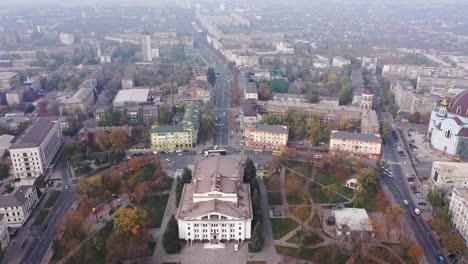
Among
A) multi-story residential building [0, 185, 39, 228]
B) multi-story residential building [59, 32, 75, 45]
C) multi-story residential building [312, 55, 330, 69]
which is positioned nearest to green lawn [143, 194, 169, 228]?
multi-story residential building [0, 185, 39, 228]

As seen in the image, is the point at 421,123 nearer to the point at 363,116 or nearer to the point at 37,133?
the point at 363,116

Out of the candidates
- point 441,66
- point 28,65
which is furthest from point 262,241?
point 28,65

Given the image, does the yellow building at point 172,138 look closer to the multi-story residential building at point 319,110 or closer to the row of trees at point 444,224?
the multi-story residential building at point 319,110

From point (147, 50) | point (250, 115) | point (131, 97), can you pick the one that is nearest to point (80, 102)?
point (131, 97)

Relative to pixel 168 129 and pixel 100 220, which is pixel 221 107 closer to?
pixel 168 129

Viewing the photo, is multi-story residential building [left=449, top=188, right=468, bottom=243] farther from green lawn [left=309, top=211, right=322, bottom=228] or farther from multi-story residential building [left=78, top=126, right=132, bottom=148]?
multi-story residential building [left=78, top=126, right=132, bottom=148]
